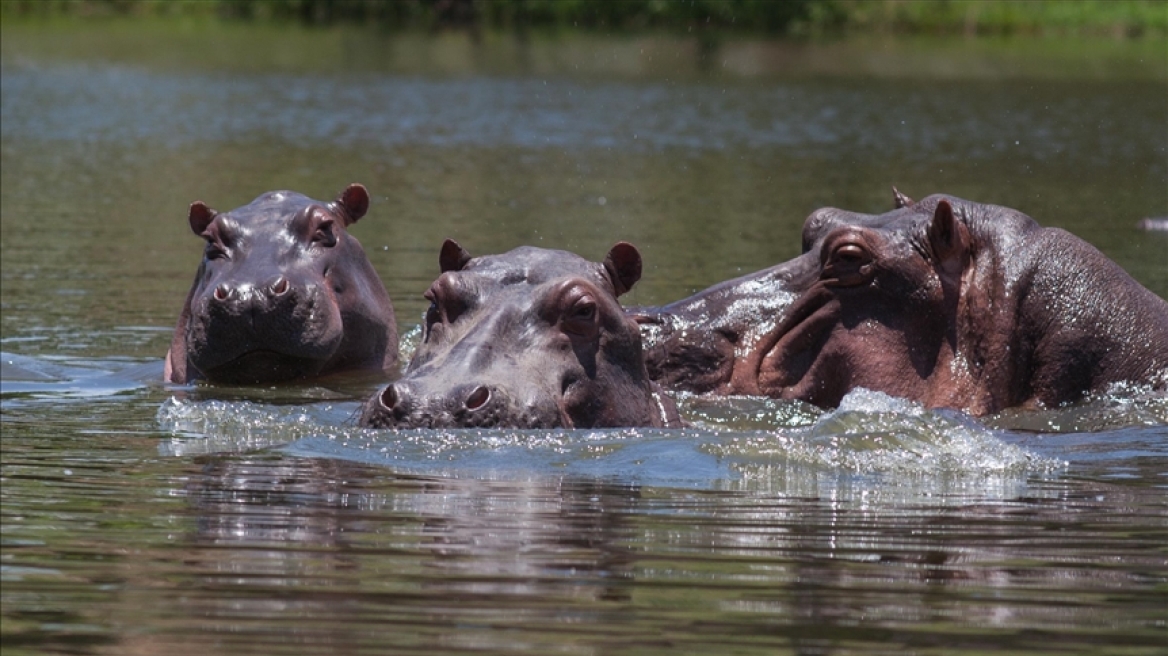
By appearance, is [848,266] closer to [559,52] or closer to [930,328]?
[930,328]

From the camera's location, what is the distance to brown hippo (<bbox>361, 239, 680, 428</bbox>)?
6391 mm

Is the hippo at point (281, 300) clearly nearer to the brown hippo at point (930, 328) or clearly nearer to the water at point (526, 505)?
the water at point (526, 505)

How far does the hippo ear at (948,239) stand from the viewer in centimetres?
830

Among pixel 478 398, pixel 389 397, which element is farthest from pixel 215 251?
pixel 478 398

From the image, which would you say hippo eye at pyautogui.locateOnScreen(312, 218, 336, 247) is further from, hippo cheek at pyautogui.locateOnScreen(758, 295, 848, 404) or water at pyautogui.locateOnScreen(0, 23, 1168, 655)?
hippo cheek at pyautogui.locateOnScreen(758, 295, 848, 404)

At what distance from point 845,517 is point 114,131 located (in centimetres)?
2300

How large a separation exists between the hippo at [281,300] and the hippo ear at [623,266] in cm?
247

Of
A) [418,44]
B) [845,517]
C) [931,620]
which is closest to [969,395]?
[845,517]

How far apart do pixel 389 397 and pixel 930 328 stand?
9.72 ft

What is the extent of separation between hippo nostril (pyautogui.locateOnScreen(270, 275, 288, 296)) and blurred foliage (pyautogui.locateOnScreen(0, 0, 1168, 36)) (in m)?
44.1

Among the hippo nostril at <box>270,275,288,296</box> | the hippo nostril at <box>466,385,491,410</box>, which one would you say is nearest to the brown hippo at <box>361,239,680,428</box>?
the hippo nostril at <box>466,385,491,410</box>

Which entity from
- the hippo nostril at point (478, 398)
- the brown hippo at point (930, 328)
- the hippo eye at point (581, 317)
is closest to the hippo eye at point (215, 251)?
the brown hippo at point (930, 328)

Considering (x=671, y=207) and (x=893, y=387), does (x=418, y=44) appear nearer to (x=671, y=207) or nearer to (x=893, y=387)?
(x=671, y=207)

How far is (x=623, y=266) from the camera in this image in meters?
7.44
